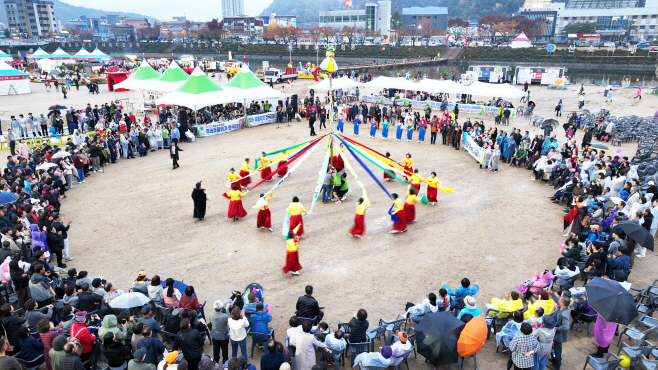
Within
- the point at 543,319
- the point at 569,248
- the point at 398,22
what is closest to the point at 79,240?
the point at 543,319

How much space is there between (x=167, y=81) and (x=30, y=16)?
148319 mm

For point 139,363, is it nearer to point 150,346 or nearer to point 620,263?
point 150,346

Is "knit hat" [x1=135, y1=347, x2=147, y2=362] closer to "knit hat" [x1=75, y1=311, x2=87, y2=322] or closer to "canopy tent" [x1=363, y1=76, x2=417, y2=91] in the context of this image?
"knit hat" [x1=75, y1=311, x2=87, y2=322]

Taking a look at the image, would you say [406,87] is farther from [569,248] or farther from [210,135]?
[569,248]

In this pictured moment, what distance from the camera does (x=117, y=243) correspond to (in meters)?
10.9

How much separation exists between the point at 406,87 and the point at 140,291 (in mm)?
23958

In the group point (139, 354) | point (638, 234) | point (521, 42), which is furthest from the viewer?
point (521, 42)

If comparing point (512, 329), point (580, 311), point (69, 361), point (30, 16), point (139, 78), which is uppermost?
point (30, 16)

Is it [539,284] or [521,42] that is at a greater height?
[521,42]

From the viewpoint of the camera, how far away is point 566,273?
813 cm

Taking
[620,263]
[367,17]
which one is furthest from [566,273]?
[367,17]

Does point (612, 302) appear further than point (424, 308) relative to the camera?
No

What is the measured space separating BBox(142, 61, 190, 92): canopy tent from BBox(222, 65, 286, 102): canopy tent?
3.90m

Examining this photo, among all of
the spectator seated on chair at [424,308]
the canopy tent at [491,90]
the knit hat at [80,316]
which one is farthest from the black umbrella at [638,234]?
the canopy tent at [491,90]
